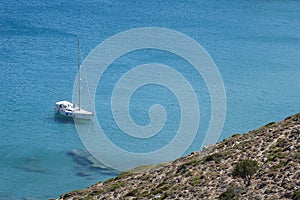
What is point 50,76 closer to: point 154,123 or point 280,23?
point 154,123

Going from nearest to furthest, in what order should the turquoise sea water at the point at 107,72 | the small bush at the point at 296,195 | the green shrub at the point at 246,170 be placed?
the small bush at the point at 296,195, the green shrub at the point at 246,170, the turquoise sea water at the point at 107,72

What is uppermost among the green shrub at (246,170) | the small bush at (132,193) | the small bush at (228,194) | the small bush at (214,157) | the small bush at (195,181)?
the small bush at (214,157)

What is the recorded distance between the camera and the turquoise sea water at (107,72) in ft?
220

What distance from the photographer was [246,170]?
30.6 meters

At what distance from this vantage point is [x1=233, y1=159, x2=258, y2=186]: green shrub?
100ft

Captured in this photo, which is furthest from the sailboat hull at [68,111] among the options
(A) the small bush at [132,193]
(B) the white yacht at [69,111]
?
(A) the small bush at [132,193]

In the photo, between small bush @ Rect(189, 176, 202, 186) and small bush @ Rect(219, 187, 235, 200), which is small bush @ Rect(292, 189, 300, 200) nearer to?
small bush @ Rect(219, 187, 235, 200)

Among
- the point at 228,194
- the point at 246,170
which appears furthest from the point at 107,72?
the point at 228,194

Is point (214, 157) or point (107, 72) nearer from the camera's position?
point (214, 157)

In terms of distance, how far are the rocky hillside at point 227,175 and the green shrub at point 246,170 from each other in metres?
0.23

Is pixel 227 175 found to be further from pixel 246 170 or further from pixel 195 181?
pixel 246 170

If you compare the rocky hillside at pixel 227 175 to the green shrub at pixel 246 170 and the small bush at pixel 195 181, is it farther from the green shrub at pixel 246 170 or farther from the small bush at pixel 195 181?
the green shrub at pixel 246 170

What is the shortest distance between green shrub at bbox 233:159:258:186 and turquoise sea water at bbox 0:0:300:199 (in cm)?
3182

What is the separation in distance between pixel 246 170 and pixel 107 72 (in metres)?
59.2
